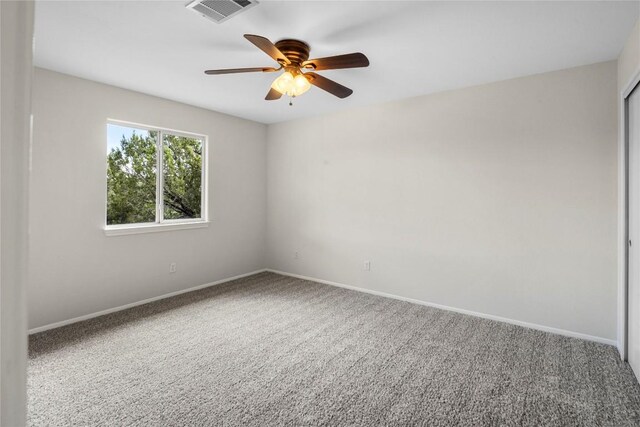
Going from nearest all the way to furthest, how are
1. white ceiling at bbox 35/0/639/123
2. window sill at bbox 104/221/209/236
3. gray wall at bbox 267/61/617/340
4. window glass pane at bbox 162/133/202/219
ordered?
white ceiling at bbox 35/0/639/123, gray wall at bbox 267/61/617/340, window sill at bbox 104/221/209/236, window glass pane at bbox 162/133/202/219

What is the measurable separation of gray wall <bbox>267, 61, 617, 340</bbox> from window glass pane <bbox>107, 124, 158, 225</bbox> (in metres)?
2.03

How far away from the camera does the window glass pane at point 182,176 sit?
13.8ft

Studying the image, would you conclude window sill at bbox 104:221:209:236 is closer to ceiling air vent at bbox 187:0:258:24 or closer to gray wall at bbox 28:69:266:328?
gray wall at bbox 28:69:266:328

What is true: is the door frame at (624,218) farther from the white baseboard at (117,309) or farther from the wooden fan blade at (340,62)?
the white baseboard at (117,309)

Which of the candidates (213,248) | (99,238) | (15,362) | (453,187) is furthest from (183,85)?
(15,362)

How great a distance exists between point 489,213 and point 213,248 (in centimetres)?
350

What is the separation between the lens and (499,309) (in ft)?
11.1

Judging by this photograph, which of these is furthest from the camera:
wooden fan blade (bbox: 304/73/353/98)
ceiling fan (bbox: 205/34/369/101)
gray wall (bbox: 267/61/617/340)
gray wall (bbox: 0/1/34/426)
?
gray wall (bbox: 267/61/617/340)

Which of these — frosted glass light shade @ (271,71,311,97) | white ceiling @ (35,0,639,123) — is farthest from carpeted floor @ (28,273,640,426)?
white ceiling @ (35,0,639,123)

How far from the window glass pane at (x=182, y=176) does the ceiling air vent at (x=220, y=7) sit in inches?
94.1

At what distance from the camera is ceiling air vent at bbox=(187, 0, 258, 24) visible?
2.02m

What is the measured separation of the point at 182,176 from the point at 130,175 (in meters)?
0.65

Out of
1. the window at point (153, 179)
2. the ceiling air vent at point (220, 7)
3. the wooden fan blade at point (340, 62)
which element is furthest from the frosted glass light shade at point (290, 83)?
the window at point (153, 179)

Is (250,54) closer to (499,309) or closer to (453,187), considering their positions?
(453,187)
